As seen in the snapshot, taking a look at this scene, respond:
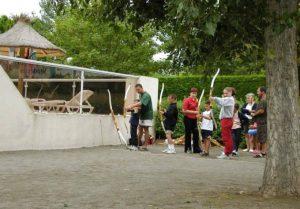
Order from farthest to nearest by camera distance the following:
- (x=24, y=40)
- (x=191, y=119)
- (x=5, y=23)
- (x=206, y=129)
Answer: (x=5, y=23) → (x=24, y=40) → (x=191, y=119) → (x=206, y=129)

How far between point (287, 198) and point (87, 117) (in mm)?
9981

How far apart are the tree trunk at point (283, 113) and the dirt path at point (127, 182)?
13.3 inches

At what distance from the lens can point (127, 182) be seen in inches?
388

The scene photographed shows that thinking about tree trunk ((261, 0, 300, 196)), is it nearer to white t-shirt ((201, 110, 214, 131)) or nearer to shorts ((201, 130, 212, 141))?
shorts ((201, 130, 212, 141))

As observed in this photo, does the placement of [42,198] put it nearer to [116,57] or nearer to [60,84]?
[60,84]

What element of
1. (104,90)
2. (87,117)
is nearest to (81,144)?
(87,117)

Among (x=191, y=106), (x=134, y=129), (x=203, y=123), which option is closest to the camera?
(x=203, y=123)

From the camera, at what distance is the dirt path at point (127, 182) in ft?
26.2

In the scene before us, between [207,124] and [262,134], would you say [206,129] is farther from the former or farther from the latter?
[262,134]

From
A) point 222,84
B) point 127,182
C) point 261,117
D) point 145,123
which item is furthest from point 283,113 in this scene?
point 222,84

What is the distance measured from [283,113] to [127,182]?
103 inches

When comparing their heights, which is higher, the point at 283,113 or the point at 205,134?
the point at 283,113

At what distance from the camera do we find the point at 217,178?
1080 centimetres

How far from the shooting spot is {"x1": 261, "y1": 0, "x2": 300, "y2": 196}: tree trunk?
8.59m
